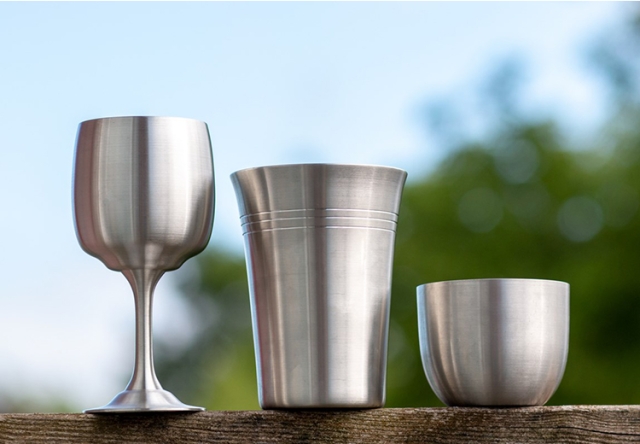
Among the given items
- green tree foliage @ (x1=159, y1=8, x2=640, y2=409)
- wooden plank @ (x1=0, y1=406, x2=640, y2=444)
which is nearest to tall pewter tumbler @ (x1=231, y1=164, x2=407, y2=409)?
wooden plank @ (x1=0, y1=406, x2=640, y2=444)

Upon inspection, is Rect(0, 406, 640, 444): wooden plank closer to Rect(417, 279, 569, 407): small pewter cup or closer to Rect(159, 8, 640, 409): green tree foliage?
Rect(417, 279, 569, 407): small pewter cup

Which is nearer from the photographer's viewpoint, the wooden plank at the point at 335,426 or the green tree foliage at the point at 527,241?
the wooden plank at the point at 335,426

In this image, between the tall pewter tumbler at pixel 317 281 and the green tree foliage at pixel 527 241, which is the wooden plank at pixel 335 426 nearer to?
the tall pewter tumbler at pixel 317 281

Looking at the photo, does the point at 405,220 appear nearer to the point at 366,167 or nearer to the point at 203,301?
the point at 203,301

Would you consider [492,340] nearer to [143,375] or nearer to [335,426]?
[335,426]

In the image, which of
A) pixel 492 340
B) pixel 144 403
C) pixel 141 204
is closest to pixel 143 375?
pixel 144 403

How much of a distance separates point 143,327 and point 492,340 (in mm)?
359

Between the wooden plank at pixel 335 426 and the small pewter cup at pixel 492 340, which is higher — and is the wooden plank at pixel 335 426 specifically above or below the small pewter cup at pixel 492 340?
below

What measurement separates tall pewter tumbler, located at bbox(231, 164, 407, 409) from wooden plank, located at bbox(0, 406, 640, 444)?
0.02 m

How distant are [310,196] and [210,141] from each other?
154 millimetres

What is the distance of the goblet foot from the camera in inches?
33.1

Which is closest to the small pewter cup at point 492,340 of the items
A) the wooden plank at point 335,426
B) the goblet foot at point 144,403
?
the wooden plank at point 335,426

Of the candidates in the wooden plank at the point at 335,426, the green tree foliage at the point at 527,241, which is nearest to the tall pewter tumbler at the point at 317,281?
the wooden plank at the point at 335,426

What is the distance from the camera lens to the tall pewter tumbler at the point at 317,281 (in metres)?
0.86
